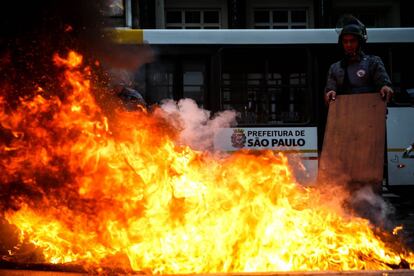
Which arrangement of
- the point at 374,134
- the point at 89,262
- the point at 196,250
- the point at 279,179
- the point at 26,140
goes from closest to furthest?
1. the point at 89,262
2. the point at 196,250
3. the point at 26,140
4. the point at 279,179
5. the point at 374,134

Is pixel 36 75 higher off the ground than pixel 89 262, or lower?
higher

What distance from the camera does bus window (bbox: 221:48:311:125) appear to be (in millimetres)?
8875

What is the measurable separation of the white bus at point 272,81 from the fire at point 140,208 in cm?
476

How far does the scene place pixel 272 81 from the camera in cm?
888

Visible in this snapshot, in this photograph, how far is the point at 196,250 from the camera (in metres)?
3.46

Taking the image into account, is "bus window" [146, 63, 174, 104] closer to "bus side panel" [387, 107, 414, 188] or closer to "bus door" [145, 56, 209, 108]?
"bus door" [145, 56, 209, 108]

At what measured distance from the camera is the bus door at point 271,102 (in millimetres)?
8734

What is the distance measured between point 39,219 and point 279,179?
2151 millimetres

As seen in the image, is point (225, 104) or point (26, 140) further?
point (225, 104)

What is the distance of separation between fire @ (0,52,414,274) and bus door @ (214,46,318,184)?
4.66 meters

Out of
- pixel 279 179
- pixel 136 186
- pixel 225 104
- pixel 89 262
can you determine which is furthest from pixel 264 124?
pixel 89 262

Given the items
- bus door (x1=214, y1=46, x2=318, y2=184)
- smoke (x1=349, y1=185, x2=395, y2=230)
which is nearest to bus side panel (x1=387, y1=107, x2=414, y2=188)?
bus door (x1=214, y1=46, x2=318, y2=184)

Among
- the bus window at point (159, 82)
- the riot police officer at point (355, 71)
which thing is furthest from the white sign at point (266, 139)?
the riot police officer at point (355, 71)

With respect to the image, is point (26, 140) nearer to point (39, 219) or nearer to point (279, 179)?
point (39, 219)
